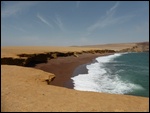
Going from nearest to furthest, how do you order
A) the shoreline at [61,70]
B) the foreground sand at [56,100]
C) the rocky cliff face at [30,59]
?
the foreground sand at [56,100], the shoreline at [61,70], the rocky cliff face at [30,59]

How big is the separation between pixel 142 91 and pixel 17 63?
1377cm

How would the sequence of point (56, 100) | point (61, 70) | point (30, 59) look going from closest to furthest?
point (56, 100)
point (61, 70)
point (30, 59)

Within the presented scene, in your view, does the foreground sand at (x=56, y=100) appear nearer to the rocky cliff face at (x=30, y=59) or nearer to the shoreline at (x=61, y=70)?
the shoreline at (x=61, y=70)

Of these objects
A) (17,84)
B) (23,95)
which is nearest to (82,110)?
(23,95)

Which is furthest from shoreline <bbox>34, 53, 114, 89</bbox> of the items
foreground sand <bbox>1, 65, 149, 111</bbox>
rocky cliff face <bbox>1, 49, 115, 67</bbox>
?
foreground sand <bbox>1, 65, 149, 111</bbox>

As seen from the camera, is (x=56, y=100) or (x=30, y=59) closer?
(x=56, y=100)

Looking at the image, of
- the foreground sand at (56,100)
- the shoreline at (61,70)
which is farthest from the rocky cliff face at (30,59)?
the foreground sand at (56,100)

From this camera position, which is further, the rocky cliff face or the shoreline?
A: the rocky cliff face

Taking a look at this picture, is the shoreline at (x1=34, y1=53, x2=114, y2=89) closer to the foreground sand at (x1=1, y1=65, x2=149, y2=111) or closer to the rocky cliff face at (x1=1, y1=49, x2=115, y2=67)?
the rocky cliff face at (x1=1, y1=49, x2=115, y2=67)

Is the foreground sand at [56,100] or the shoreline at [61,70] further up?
the foreground sand at [56,100]

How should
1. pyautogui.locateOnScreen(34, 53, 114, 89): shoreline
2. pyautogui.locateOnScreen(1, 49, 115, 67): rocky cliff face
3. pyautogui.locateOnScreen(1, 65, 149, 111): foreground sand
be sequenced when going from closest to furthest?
pyautogui.locateOnScreen(1, 65, 149, 111): foreground sand < pyautogui.locateOnScreen(34, 53, 114, 89): shoreline < pyautogui.locateOnScreen(1, 49, 115, 67): rocky cliff face

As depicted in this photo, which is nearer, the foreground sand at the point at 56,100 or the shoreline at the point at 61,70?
the foreground sand at the point at 56,100

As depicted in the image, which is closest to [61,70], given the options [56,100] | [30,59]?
[30,59]

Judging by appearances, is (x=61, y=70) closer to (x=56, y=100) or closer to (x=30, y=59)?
(x=30, y=59)
